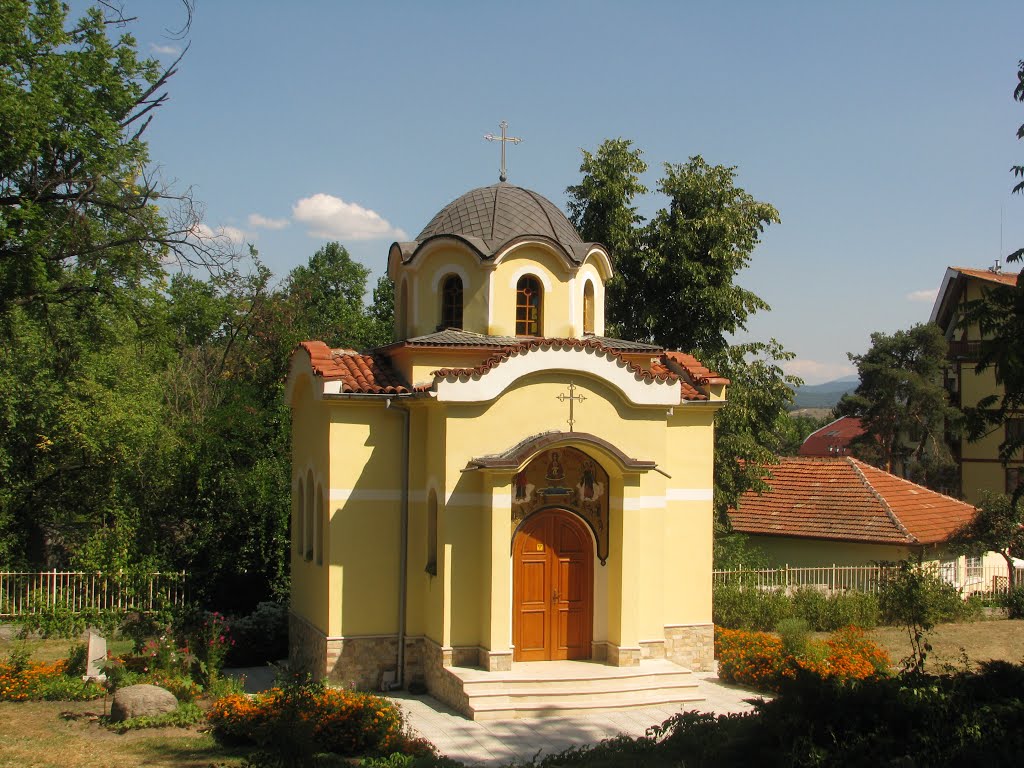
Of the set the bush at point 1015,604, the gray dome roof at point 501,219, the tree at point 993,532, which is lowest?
the bush at point 1015,604

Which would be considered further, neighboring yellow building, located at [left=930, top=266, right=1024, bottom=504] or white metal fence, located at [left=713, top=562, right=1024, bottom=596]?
neighboring yellow building, located at [left=930, top=266, right=1024, bottom=504]

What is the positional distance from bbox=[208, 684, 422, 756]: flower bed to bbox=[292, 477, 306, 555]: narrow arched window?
548 cm

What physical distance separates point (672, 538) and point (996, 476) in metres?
27.9

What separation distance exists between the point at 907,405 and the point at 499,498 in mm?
32006

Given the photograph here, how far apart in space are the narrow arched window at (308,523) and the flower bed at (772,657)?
716 cm

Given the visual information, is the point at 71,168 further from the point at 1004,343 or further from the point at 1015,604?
the point at 1015,604

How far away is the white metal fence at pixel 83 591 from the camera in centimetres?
1967

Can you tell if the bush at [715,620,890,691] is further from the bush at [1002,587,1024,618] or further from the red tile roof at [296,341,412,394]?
the bush at [1002,587,1024,618]

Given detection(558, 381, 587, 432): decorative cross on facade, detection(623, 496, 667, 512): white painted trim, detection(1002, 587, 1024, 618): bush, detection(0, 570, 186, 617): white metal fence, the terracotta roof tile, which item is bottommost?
detection(1002, 587, 1024, 618): bush

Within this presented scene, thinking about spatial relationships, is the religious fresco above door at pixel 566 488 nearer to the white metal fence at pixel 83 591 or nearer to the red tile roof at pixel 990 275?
the white metal fence at pixel 83 591

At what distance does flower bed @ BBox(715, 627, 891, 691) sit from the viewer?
15.5 metres

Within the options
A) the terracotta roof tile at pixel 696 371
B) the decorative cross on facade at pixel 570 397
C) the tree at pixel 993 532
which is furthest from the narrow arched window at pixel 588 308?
the tree at pixel 993 532

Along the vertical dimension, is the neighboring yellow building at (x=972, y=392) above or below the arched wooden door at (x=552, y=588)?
above

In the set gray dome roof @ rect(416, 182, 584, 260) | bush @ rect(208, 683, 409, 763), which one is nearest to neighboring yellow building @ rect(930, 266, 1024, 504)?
gray dome roof @ rect(416, 182, 584, 260)
